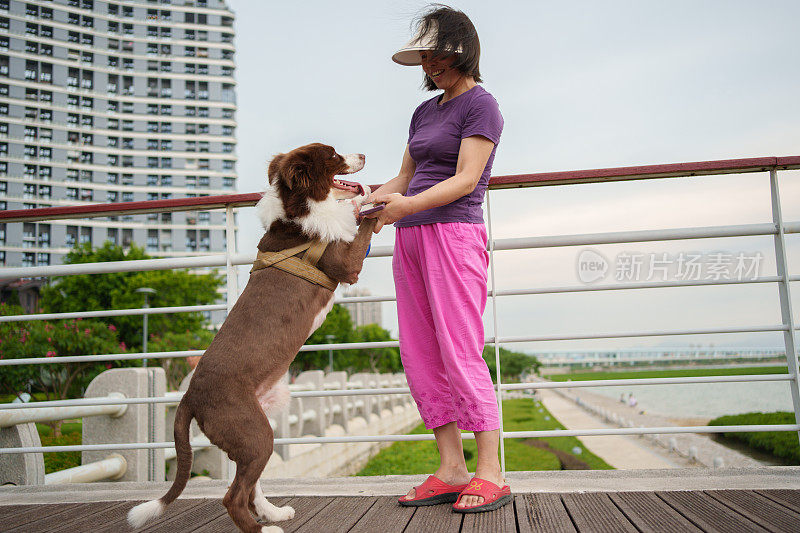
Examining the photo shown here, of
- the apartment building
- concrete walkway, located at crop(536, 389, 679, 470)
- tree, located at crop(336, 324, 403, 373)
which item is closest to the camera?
concrete walkway, located at crop(536, 389, 679, 470)

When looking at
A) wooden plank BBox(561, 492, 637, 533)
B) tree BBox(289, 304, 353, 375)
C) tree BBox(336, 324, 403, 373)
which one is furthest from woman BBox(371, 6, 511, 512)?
tree BBox(336, 324, 403, 373)

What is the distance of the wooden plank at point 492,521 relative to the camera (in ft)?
6.17

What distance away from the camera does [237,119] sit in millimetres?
70438

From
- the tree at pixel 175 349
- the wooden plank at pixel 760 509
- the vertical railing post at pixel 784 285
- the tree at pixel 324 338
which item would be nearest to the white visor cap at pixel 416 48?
the vertical railing post at pixel 784 285

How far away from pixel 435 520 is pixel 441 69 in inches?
66.8

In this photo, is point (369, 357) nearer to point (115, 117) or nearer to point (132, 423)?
point (115, 117)

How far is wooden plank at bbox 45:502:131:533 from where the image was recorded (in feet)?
7.02

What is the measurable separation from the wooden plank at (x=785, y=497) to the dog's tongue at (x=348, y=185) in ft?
6.31

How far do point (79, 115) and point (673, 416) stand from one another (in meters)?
65.1

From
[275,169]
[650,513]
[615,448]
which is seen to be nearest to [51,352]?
[275,169]

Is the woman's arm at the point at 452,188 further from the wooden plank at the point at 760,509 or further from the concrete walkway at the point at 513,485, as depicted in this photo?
the wooden plank at the point at 760,509

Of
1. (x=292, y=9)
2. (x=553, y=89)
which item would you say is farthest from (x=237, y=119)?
(x=553, y=89)

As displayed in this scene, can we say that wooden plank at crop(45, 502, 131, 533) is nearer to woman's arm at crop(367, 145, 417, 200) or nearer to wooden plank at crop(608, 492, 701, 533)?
woman's arm at crop(367, 145, 417, 200)

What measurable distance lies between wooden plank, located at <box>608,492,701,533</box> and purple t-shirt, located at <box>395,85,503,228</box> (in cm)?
117
